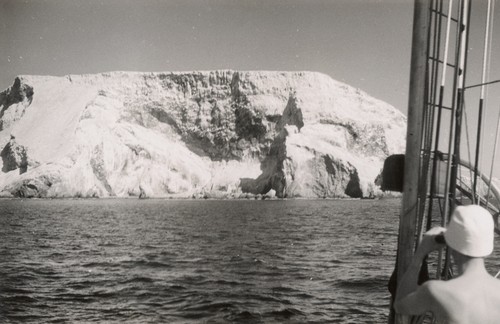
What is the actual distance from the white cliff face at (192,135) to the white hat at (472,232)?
11232 centimetres

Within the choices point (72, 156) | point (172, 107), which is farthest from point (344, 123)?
point (72, 156)

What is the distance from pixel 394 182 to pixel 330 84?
169477 millimetres

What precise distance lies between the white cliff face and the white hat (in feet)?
369

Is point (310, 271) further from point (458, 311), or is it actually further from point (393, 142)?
point (393, 142)

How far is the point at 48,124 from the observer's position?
483ft

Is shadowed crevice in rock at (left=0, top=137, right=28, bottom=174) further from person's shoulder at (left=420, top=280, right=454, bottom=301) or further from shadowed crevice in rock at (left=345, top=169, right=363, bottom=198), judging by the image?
person's shoulder at (left=420, top=280, right=454, bottom=301)

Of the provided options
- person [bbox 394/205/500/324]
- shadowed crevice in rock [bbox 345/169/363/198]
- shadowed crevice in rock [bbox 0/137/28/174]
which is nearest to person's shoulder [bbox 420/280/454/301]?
person [bbox 394/205/500/324]

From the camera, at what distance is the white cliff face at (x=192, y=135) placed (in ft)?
385

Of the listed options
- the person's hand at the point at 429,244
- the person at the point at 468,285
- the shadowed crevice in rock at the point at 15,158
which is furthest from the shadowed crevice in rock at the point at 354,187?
the person at the point at 468,285

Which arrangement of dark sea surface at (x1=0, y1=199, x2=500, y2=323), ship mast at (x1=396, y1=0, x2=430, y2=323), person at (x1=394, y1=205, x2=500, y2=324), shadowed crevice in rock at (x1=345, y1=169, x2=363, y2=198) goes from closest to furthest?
person at (x1=394, y1=205, x2=500, y2=324) → ship mast at (x1=396, y1=0, x2=430, y2=323) → dark sea surface at (x1=0, y1=199, x2=500, y2=323) → shadowed crevice in rock at (x1=345, y1=169, x2=363, y2=198)

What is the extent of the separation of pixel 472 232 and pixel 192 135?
162425mm

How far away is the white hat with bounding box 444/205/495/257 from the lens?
271 cm

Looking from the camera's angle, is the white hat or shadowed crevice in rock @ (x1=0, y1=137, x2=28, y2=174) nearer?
the white hat

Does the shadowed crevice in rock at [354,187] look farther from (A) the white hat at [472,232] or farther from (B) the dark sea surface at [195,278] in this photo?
(A) the white hat at [472,232]
